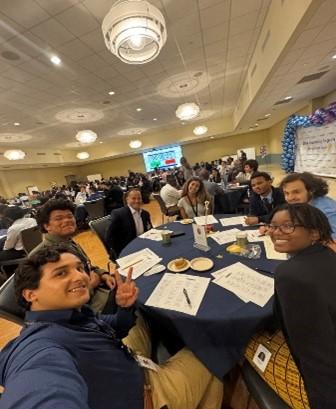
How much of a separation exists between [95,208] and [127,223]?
12.3 feet

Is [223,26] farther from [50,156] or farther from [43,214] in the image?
[50,156]

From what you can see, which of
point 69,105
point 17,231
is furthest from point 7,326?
point 69,105

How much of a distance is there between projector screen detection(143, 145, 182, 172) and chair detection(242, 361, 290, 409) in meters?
13.1

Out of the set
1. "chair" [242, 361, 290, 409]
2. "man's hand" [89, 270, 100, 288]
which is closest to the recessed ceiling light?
"man's hand" [89, 270, 100, 288]

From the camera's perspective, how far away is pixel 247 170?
463 centimetres

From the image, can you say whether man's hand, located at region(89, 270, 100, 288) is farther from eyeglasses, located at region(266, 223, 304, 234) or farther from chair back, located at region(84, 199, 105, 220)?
chair back, located at region(84, 199, 105, 220)

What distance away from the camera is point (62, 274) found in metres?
0.91

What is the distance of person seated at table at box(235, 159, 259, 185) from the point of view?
4.28 meters

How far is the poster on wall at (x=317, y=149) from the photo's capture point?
18.2 ft

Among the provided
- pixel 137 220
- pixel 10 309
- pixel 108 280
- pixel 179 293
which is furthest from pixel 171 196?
pixel 10 309

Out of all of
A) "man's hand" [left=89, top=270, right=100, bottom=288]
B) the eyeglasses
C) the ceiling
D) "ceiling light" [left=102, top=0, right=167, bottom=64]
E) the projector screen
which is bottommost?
"man's hand" [left=89, top=270, right=100, bottom=288]

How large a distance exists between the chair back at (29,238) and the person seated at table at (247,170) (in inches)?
148

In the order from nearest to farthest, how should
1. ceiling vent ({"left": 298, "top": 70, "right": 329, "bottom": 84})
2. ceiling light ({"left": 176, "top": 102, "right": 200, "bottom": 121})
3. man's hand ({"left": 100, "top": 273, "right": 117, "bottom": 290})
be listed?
man's hand ({"left": 100, "top": 273, "right": 117, "bottom": 290})
ceiling vent ({"left": 298, "top": 70, "right": 329, "bottom": 84})
ceiling light ({"left": 176, "top": 102, "right": 200, "bottom": 121})

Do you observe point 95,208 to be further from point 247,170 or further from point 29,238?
point 247,170
